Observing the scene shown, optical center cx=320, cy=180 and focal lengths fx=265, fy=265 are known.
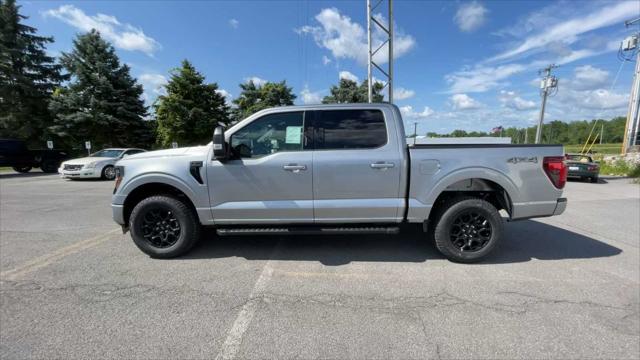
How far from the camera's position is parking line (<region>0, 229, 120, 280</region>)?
3.18 metres

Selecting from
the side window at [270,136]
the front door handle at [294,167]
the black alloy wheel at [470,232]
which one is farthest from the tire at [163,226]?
the black alloy wheel at [470,232]

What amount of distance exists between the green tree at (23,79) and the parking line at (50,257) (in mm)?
27508

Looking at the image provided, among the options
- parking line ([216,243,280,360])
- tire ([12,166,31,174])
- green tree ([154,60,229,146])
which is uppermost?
green tree ([154,60,229,146])

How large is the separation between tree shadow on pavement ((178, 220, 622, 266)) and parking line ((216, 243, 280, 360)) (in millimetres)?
553

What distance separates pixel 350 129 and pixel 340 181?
0.69m

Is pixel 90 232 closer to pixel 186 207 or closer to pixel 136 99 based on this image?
pixel 186 207

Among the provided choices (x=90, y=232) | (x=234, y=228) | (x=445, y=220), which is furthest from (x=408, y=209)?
(x=90, y=232)

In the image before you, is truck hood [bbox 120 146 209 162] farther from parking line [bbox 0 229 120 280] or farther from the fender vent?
parking line [bbox 0 229 120 280]

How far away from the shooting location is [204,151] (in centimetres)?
343

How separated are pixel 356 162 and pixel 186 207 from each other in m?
2.31

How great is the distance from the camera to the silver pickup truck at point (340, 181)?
3303 millimetres

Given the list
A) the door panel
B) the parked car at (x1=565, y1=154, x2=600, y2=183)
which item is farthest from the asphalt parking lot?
the parked car at (x1=565, y1=154, x2=600, y2=183)

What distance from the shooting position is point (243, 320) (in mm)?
2336

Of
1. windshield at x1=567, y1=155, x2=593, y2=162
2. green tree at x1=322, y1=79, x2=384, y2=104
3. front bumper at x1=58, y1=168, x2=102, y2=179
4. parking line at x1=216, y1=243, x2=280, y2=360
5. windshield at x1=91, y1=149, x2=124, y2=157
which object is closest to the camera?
parking line at x1=216, y1=243, x2=280, y2=360
